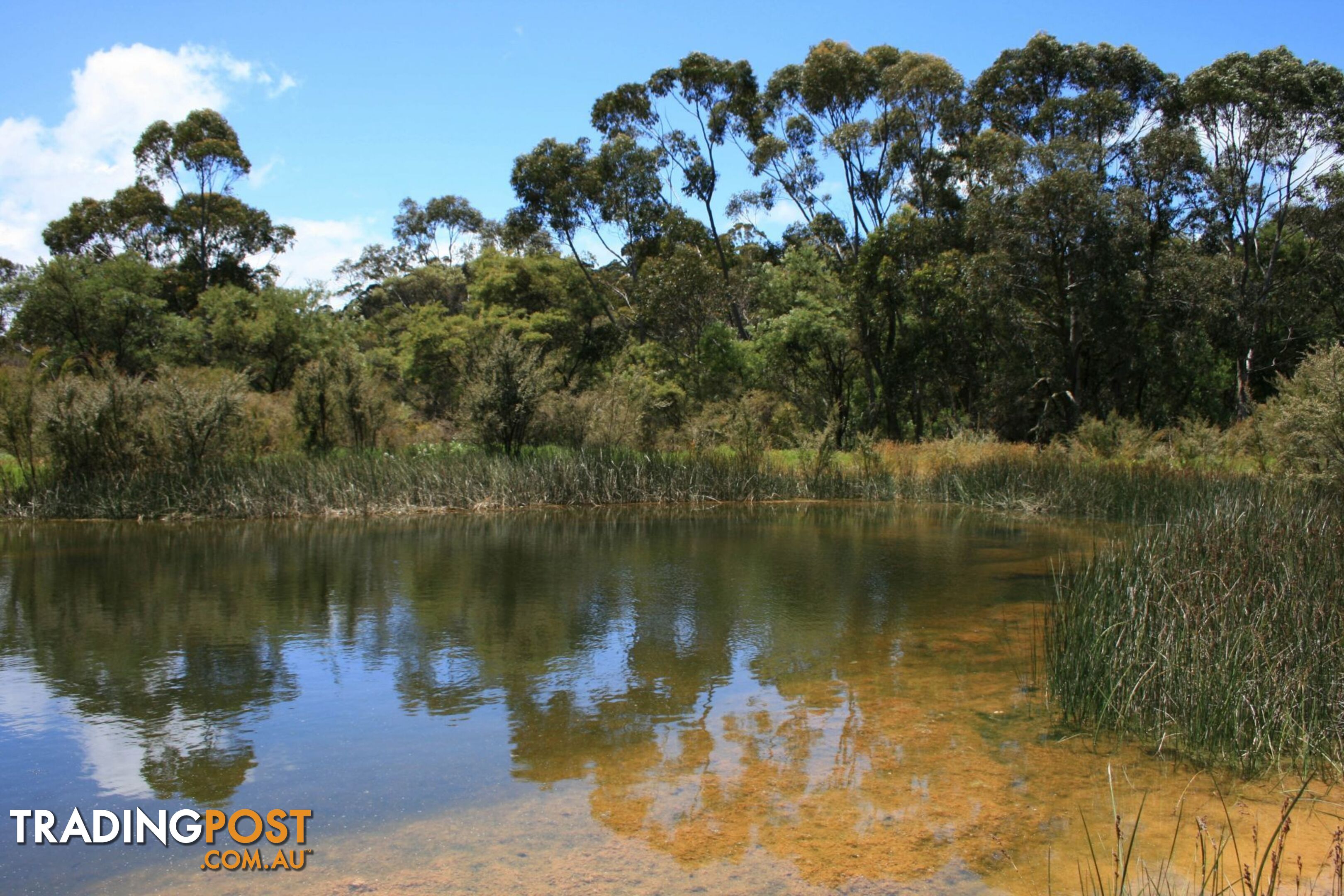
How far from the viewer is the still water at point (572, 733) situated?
443cm

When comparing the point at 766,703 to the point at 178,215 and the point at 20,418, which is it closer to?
the point at 20,418

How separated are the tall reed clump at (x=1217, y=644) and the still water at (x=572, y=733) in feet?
1.00

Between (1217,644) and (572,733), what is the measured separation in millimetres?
4233

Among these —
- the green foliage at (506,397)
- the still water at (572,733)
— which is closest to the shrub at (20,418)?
the still water at (572,733)

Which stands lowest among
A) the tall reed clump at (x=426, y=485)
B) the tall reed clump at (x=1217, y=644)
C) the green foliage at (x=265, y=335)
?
the tall reed clump at (x=1217, y=644)

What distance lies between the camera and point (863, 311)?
29.8 meters

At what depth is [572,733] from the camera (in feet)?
20.4

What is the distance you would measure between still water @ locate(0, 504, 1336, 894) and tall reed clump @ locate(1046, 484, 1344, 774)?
0.31 m

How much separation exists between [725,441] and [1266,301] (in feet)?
54.9

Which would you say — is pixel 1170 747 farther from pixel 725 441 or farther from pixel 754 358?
pixel 754 358

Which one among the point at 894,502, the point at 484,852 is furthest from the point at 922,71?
the point at 484,852

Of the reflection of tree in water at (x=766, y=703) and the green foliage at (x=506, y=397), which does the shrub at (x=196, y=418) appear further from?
the reflection of tree in water at (x=766, y=703)

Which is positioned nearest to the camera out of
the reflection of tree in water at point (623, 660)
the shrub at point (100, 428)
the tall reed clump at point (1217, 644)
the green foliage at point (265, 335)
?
the reflection of tree in water at point (623, 660)

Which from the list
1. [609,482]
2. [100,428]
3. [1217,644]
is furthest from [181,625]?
→ [609,482]
